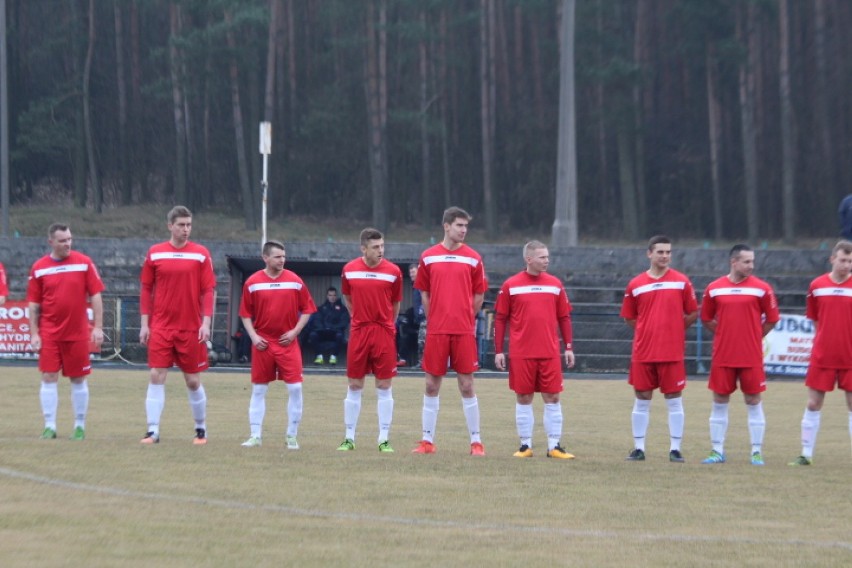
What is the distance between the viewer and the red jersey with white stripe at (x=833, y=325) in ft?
36.1

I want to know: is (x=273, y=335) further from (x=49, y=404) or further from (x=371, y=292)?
(x=49, y=404)

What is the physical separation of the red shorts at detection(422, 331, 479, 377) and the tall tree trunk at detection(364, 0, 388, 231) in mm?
37945

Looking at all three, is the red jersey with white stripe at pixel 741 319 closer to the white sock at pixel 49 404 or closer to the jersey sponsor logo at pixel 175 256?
the jersey sponsor logo at pixel 175 256

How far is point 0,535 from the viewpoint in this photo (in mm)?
7094

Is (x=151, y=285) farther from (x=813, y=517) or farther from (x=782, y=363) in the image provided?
(x=782, y=363)

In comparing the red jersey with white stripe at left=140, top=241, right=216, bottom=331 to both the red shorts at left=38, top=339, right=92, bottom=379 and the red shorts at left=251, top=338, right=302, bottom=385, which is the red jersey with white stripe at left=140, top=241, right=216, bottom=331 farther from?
the red shorts at left=38, top=339, right=92, bottom=379

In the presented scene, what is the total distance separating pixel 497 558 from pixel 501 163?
5051 centimetres

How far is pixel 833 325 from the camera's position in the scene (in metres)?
11.1

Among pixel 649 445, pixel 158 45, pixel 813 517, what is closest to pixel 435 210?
pixel 158 45

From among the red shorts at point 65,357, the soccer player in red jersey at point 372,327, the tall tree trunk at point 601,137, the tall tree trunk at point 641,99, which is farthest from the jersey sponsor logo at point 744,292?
the tall tree trunk at point 641,99

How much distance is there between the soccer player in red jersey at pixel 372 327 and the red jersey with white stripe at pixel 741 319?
9.67ft

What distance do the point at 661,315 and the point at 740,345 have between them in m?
0.75

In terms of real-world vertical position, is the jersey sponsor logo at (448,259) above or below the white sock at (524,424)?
above

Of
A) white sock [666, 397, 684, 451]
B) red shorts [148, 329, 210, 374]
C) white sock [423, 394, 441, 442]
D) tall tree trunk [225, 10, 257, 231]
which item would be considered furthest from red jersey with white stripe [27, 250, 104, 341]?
tall tree trunk [225, 10, 257, 231]
